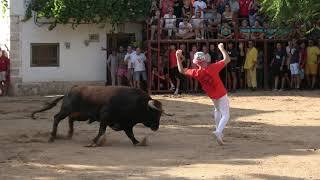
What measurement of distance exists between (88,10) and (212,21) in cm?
438

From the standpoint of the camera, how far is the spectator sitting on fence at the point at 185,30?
75.2ft

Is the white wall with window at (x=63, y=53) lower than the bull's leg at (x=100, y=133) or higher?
higher

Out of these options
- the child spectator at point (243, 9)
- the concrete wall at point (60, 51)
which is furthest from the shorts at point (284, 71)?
the concrete wall at point (60, 51)

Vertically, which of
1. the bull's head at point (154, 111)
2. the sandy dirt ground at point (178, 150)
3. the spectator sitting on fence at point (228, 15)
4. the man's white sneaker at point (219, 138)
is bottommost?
the sandy dirt ground at point (178, 150)

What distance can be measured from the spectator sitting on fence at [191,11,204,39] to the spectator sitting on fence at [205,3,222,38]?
0.91 feet

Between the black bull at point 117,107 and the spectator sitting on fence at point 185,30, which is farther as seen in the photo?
the spectator sitting on fence at point 185,30

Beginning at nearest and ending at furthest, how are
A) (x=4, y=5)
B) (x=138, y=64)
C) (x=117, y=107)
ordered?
(x=117, y=107)
(x=138, y=64)
(x=4, y=5)

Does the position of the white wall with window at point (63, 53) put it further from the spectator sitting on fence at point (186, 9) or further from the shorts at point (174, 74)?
the spectator sitting on fence at point (186, 9)

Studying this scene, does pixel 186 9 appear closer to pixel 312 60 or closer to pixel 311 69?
pixel 312 60

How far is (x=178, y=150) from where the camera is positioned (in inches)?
419

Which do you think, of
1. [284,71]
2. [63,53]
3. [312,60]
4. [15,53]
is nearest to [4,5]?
[15,53]

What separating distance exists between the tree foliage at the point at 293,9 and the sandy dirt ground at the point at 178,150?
3.72 metres

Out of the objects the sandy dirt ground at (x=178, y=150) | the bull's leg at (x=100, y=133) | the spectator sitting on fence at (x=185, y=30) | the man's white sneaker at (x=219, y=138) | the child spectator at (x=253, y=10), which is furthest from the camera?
the child spectator at (x=253, y=10)

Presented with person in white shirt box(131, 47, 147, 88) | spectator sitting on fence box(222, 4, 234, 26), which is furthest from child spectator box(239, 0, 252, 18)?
person in white shirt box(131, 47, 147, 88)
